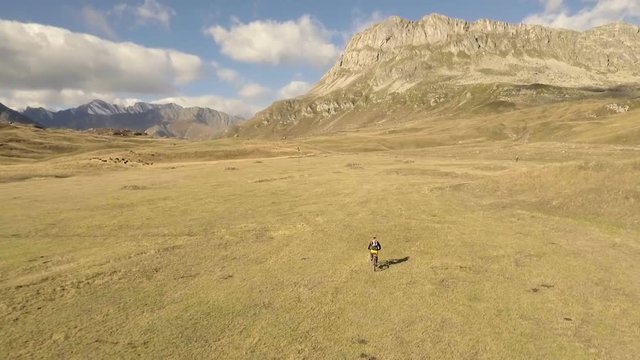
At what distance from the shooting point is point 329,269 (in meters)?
36.3

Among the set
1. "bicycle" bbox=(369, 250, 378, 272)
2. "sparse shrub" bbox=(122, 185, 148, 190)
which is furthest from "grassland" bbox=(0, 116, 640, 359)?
"bicycle" bbox=(369, 250, 378, 272)

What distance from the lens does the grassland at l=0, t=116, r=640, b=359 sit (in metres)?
25.2

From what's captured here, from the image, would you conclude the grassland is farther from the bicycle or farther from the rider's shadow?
the bicycle

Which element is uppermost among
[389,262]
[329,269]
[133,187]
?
[389,262]

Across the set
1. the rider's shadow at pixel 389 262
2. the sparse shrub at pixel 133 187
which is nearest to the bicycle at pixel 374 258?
the rider's shadow at pixel 389 262

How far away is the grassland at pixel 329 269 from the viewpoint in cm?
2517

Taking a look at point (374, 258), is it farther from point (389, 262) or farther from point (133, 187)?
point (133, 187)

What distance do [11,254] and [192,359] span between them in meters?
24.8

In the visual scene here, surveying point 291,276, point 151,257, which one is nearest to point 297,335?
point 291,276

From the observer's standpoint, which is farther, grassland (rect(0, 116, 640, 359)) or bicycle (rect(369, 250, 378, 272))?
bicycle (rect(369, 250, 378, 272))

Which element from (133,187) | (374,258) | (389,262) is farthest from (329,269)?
(133,187)

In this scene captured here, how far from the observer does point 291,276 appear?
34.8 metres

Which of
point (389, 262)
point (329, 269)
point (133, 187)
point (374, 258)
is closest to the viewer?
point (374, 258)

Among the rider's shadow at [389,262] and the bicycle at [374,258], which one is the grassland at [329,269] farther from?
the bicycle at [374,258]
